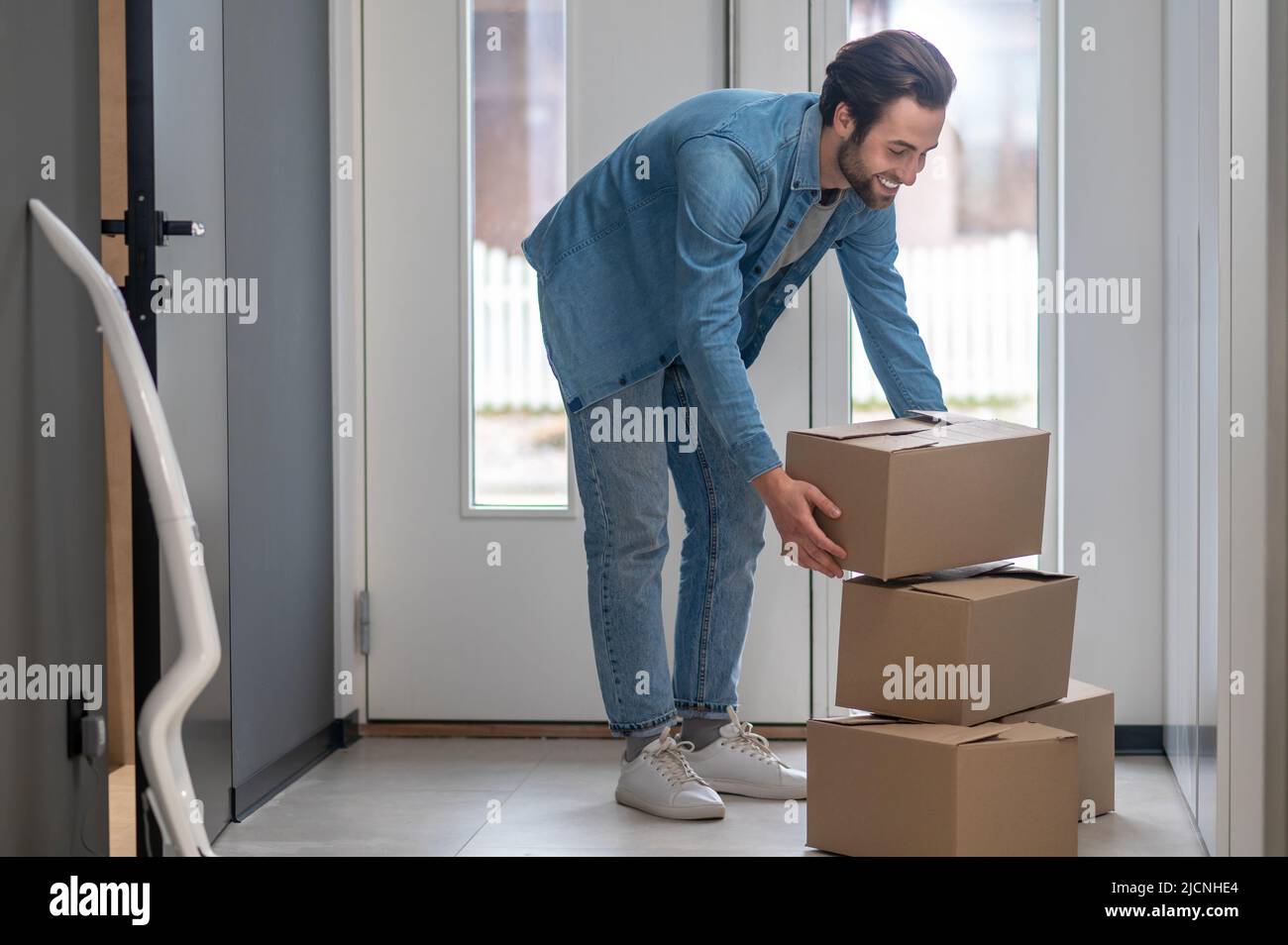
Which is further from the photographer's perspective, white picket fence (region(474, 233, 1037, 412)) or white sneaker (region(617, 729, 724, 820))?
white picket fence (region(474, 233, 1037, 412))

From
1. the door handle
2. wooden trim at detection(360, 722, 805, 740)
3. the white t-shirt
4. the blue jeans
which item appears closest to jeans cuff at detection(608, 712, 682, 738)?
the blue jeans

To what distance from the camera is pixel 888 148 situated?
5.83ft

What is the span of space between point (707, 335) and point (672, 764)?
0.70m

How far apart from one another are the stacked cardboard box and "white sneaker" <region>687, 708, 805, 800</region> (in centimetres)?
28

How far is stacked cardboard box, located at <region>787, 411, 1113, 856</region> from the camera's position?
160 cm

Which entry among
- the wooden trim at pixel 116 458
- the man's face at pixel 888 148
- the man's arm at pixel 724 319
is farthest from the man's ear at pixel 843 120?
the wooden trim at pixel 116 458

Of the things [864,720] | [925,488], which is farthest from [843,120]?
[864,720]

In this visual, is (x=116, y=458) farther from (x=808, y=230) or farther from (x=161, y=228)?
(x=808, y=230)

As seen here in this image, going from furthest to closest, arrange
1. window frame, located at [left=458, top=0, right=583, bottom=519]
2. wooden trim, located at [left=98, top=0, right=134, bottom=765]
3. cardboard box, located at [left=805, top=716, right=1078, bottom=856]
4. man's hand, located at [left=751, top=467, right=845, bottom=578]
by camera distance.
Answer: window frame, located at [left=458, top=0, right=583, bottom=519] → wooden trim, located at [left=98, top=0, right=134, bottom=765] → man's hand, located at [left=751, top=467, right=845, bottom=578] → cardboard box, located at [left=805, top=716, right=1078, bottom=856]

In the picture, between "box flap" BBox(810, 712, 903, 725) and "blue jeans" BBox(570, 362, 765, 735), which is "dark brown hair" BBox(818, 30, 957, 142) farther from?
"box flap" BBox(810, 712, 903, 725)

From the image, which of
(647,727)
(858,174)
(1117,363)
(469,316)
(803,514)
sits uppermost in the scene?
(858,174)
